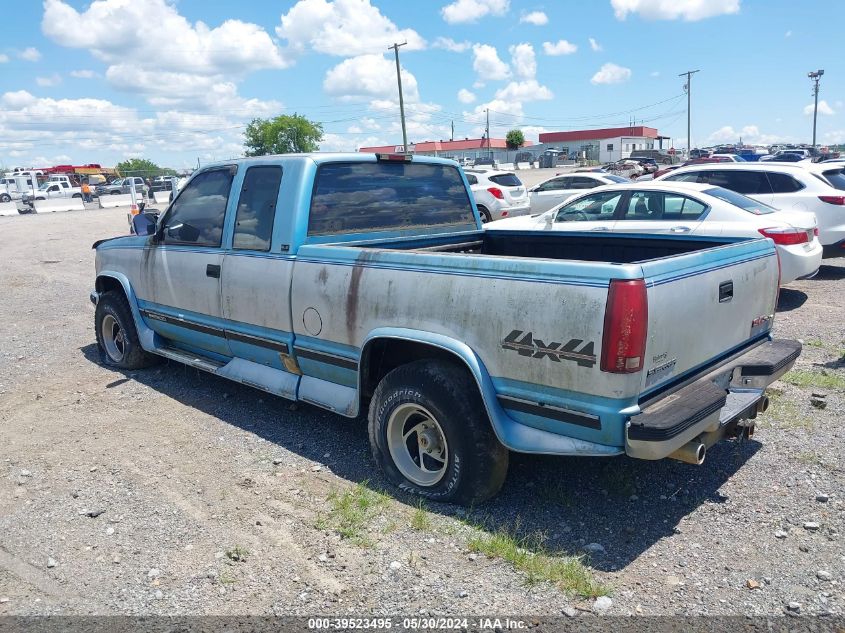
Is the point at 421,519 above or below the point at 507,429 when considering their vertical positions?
below

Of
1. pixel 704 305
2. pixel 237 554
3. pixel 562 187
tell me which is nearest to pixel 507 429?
pixel 704 305

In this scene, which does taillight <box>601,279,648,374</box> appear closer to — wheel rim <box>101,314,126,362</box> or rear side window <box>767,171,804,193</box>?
wheel rim <box>101,314,126,362</box>

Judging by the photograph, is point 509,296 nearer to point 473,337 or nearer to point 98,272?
point 473,337

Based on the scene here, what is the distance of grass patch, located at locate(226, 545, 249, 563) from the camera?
3.49 metres

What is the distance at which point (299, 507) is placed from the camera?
13.2ft

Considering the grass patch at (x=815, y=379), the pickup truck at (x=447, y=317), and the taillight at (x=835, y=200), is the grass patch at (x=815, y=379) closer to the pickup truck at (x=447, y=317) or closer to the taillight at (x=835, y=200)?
the pickup truck at (x=447, y=317)

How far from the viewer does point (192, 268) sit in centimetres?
554

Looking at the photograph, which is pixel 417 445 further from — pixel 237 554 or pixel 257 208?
pixel 257 208

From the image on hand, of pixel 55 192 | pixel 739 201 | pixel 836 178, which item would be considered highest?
pixel 55 192

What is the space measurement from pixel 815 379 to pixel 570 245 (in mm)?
2556

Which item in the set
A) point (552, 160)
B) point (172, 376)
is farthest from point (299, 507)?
point (552, 160)

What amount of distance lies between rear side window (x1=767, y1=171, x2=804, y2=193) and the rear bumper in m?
7.09

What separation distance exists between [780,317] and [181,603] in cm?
752

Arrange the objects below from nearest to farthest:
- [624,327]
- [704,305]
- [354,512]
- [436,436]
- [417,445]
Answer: [624,327]
[704,305]
[354,512]
[436,436]
[417,445]
